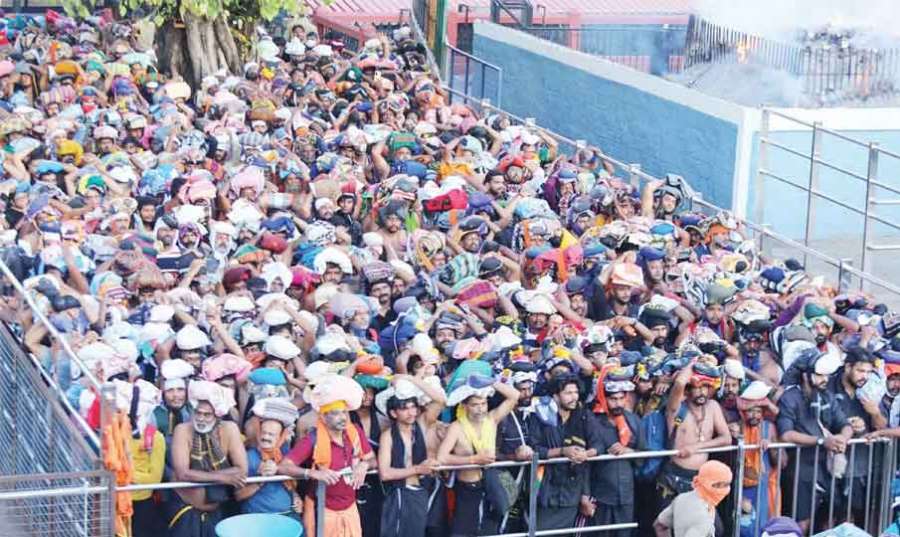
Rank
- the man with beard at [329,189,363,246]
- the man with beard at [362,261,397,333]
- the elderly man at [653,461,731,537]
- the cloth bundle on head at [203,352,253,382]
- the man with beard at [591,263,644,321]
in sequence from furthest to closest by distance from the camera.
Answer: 1. the man with beard at [329,189,363,246]
2. the man with beard at [591,263,644,321]
3. the man with beard at [362,261,397,333]
4. the cloth bundle on head at [203,352,253,382]
5. the elderly man at [653,461,731,537]

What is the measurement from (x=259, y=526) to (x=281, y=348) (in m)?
1.53

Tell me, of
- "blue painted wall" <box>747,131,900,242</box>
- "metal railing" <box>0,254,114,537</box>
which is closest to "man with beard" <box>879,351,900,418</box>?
"metal railing" <box>0,254,114,537</box>

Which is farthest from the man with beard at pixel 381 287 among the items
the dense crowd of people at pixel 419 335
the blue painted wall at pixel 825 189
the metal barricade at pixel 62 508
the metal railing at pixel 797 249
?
the blue painted wall at pixel 825 189

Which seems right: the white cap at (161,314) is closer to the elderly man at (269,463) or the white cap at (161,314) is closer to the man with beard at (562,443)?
the elderly man at (269,463)

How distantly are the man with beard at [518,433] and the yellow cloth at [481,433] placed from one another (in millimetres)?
89

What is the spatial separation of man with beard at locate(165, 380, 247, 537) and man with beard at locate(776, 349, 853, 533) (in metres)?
3.68

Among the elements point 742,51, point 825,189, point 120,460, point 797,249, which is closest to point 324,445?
point 120,460

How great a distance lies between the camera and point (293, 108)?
19.2 meters

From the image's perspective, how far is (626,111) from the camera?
858 inches

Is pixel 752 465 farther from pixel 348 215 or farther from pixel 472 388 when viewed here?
pixel 348 215

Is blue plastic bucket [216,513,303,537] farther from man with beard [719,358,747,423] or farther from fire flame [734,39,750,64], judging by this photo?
fire flame [734,39,750,64]

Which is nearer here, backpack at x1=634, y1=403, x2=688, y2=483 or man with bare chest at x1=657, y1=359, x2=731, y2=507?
man with bare chest at x1=657, y1=359, x2=731, y2=507

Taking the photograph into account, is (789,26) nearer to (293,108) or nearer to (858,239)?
(858,239)

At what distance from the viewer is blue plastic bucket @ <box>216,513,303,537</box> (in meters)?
10.5
